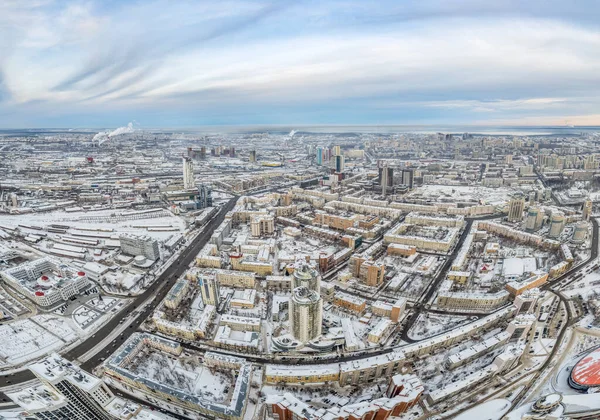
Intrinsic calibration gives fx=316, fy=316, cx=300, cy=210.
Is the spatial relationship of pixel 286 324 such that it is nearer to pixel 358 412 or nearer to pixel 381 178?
pixel 358 412

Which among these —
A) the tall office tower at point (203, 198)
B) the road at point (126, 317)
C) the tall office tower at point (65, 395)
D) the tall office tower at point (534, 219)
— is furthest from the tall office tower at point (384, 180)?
the tall office tower at point (65, 395)

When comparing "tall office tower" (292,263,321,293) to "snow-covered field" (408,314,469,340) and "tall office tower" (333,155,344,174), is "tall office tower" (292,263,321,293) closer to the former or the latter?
"snow-covered field" (408,314,469,340)

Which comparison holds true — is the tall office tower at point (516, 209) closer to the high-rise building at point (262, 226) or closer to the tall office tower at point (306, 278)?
the high-rise building at point (262, 226)

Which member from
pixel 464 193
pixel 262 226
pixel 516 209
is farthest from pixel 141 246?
pixel 464 193

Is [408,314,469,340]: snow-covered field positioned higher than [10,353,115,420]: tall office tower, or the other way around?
[10,353,115,420]: tall office tower

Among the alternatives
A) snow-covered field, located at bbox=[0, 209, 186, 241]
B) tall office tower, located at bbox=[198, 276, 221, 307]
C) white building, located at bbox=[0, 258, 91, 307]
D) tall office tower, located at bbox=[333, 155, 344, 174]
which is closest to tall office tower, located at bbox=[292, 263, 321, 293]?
tall office tower, located at bbox=[198, 276, 221, 307]

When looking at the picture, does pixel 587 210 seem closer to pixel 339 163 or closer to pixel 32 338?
pixel 339 163
